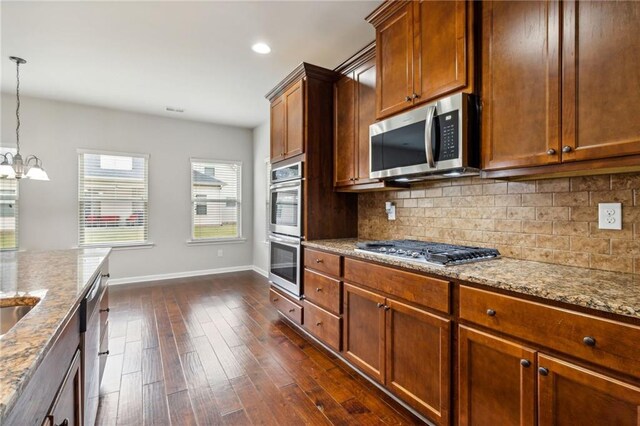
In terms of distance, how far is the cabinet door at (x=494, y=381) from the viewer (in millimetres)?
1231

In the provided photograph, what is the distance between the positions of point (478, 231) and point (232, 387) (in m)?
1.99

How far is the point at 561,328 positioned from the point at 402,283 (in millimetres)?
768

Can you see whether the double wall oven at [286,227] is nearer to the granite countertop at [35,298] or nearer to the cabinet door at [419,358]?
the cabinet door at [419,358]

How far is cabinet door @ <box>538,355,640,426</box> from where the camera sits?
1005 millimetres

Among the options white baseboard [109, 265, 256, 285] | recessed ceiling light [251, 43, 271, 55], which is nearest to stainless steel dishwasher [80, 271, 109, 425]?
recessed ceiling light [251, 43, 271, 55]

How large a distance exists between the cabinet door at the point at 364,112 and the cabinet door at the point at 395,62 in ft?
0.78

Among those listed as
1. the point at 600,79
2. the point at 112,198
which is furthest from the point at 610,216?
the point at 112,198

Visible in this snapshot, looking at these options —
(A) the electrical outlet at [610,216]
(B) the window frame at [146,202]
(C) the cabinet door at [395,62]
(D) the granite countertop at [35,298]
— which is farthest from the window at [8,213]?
(A) the electrical outlet at [610,216]

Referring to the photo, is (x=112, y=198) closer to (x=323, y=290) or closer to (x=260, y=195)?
(x=260, y=195)

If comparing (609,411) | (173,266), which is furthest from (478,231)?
(173,266)

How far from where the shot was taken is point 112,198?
4801 mm

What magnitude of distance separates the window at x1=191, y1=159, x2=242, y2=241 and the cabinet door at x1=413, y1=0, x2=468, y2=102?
4.39 meters

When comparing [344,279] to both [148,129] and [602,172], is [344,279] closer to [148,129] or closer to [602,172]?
[602,172]

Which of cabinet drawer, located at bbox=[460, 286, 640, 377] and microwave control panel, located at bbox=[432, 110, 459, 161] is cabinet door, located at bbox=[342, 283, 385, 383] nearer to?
cabinet drawer, located at bbox=[460, 286, 640, 377]
